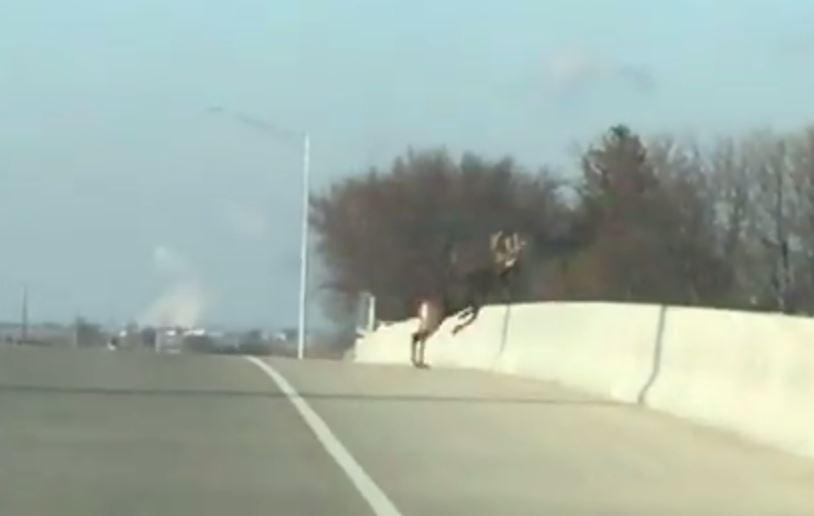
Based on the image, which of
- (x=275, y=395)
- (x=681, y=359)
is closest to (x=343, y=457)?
(x=681, y=359)

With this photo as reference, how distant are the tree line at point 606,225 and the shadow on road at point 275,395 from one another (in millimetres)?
51585

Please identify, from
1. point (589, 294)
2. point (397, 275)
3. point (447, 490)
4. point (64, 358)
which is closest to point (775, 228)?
point (589, 294)

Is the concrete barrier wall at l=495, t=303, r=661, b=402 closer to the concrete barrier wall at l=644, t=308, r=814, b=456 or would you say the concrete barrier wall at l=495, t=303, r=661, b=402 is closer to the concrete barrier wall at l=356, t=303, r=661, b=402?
the concrete barrier wall at l=356, t=303, r=661, b=402

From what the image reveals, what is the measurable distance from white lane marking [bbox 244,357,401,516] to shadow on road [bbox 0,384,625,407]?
37cm

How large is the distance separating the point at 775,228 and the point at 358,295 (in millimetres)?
17391

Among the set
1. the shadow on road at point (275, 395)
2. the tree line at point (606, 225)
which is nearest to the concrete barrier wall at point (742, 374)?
the shadow on road at point (275, 395)

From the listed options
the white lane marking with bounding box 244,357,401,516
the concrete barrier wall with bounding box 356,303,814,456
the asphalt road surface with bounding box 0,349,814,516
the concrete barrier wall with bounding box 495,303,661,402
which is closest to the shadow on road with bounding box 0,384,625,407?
the asphalt road surface with bounding box 0,349,814,516

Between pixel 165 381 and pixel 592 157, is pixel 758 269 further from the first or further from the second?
pixel 165 381

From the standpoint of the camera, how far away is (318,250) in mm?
95250

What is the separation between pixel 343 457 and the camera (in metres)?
16.9

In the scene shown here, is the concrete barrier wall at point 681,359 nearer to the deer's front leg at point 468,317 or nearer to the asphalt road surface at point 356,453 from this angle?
the asphalt road surface at point 356,453

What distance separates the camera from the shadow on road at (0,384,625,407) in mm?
22688

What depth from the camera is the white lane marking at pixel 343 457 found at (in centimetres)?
1408

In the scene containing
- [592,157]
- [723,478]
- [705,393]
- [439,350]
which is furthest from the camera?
[592,157]
